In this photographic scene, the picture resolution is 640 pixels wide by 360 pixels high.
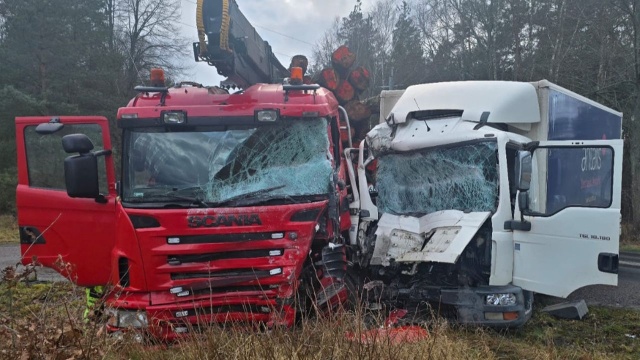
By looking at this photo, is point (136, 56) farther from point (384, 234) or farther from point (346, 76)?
point (384, 234)

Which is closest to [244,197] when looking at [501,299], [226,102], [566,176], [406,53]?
[226,102]

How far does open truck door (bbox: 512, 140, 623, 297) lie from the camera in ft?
15.5

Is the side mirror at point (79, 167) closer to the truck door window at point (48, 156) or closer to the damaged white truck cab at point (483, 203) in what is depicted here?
the truck door window at point (48, 156)

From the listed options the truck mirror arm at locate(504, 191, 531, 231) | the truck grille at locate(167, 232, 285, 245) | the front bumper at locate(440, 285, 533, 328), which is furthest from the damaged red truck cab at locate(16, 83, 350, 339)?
the truck mirror arm at locate(504, 191, 531, 231)

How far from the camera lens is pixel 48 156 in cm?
529

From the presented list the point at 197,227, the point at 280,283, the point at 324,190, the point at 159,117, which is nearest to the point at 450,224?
the point at 324,190

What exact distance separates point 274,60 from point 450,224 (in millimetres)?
3833

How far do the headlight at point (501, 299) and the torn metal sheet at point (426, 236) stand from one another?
1.85ft

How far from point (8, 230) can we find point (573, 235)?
61.9ft

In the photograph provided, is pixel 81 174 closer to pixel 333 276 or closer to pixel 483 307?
pixel 333 276

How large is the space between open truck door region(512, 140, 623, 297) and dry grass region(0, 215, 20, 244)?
15633 millimetres

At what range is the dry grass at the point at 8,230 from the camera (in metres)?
16.0

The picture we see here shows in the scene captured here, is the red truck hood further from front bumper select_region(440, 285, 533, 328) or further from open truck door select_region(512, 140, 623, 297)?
open truck door select_region(512, 140, 623, 297)

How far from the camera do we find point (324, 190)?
184 inches
